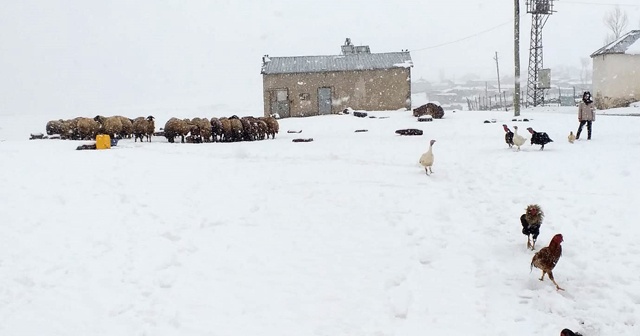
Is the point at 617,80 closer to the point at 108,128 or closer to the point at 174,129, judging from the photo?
the point at 174,129

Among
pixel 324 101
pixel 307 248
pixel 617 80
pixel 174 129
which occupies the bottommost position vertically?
Answer: pixel 307 248

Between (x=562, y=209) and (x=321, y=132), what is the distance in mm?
16959

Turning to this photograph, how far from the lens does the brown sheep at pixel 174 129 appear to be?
2061 centimetres

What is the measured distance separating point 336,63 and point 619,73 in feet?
70.5

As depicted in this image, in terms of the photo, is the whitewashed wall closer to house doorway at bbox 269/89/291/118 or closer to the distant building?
the distant building

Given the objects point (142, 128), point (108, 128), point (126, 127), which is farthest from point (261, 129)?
point (108, 128)

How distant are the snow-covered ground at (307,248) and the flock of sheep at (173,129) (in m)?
7.92

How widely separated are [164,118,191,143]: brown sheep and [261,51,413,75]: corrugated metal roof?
17.0 m

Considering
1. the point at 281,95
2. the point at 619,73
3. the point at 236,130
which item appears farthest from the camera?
the point at 281,95

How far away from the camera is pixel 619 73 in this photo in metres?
36.9

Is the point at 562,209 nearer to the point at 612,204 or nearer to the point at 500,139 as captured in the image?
the point at 612,204

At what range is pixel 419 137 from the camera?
21.0 meters

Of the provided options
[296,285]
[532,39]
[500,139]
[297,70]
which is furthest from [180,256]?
[532,39]

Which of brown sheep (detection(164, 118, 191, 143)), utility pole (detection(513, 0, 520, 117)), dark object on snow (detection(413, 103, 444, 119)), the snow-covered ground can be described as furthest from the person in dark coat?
utility pole (detection(513, 0, 520, 117))
